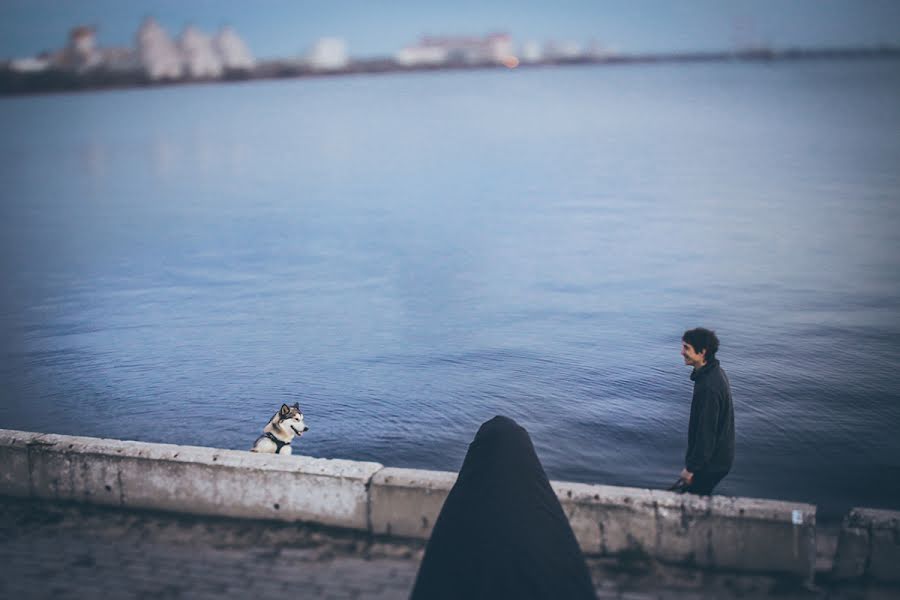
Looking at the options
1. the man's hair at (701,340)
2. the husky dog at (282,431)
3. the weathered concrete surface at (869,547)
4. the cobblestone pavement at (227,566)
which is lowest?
the cobblestone pavement at (227,566)

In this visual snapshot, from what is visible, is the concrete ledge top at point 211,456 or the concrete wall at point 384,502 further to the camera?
the concrete ledge top at point 211,456

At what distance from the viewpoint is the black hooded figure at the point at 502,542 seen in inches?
155

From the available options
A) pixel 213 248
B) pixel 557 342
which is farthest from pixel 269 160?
pixel 557 342

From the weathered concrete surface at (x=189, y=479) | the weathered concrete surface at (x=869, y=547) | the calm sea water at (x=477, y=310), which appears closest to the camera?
the weathered concrete surface at (x=869, y=547)

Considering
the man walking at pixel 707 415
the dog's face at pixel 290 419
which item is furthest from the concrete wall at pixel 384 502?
the dog's face at pixel 290 419

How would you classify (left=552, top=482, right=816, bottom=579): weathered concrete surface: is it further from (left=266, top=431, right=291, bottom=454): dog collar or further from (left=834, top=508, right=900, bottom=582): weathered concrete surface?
(left=266, top=431, right=291, bottom=454): dog collar

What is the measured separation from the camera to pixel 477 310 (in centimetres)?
1797

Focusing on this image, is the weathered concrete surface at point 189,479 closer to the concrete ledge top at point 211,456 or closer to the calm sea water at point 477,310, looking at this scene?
the concrete ledge top at point 211,456

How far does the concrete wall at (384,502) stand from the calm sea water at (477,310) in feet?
10.3

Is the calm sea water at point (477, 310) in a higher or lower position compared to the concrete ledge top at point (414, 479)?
higher

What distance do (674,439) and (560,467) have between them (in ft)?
5.21

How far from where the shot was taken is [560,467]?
10016 mm

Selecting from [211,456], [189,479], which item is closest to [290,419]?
[211,456]

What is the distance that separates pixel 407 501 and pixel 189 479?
184cm
